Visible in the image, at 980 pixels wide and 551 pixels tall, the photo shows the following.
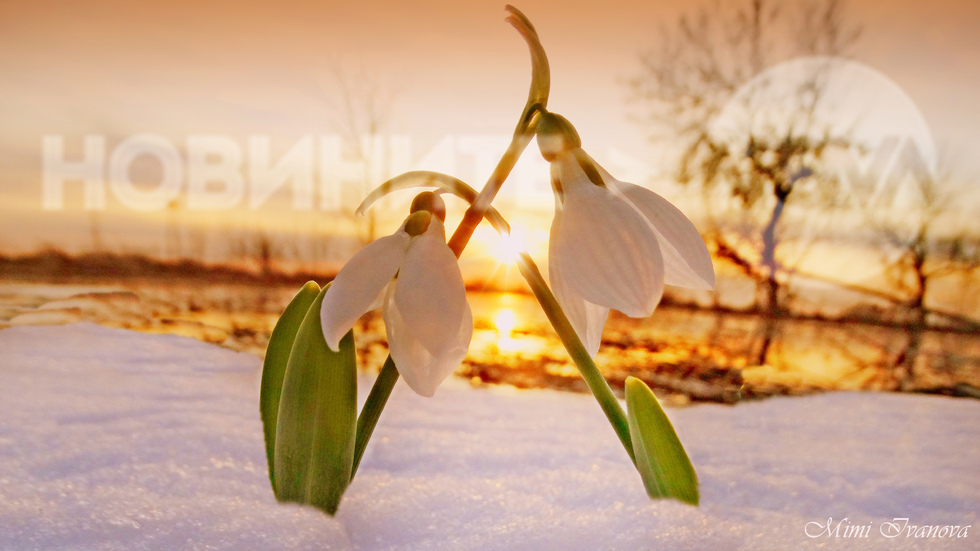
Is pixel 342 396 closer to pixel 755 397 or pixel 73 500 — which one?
pixel 73 500

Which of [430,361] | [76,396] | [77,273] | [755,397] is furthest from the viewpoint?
[77,273]

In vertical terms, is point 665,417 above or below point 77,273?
above

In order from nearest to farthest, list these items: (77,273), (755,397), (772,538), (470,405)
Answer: (772,538), (470,405), (755,397), (77,273)

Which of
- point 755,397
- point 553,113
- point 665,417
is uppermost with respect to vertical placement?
point 553,113

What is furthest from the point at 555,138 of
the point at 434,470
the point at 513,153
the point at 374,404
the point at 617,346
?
the point at 617,346

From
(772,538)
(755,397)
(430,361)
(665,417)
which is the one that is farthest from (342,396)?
(755,397)

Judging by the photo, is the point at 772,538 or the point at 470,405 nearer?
the point at 772,538

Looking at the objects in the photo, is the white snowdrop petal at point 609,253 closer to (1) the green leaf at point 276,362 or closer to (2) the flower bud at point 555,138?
(2) the flower bud at point 555,138
